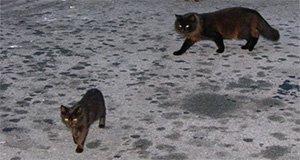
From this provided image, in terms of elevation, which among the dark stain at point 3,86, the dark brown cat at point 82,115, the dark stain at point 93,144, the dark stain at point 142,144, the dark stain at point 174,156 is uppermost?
the dark brown cat at point 82,115

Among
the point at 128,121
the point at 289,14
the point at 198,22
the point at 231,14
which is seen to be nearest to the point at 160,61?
the point at 198,22

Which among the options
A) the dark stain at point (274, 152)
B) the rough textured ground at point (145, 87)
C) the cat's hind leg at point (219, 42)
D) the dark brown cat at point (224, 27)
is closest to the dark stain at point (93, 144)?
the rough textured ground at point (145, 87)

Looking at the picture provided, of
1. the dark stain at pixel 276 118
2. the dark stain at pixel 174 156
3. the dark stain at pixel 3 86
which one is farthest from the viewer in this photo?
the dark stain at pixel 3 86

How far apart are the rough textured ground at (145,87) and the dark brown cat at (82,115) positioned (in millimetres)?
120

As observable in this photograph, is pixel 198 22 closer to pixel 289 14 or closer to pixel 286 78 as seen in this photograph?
pixel 286 78

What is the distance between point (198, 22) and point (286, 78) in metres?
1.51

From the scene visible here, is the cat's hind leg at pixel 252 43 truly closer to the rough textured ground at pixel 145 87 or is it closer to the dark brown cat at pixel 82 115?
the rough textured ground at pixel 145 87

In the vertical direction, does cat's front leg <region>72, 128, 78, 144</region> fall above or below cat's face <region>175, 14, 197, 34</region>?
below

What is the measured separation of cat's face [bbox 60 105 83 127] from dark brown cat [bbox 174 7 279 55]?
2793 mm

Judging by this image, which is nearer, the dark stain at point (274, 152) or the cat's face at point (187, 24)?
the dark stain at point (274, 152)

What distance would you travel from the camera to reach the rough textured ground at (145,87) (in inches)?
165

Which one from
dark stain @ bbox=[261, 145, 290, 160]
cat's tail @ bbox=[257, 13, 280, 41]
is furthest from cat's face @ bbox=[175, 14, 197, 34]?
dark stain @ bbox=[261, 145, 290, 160]

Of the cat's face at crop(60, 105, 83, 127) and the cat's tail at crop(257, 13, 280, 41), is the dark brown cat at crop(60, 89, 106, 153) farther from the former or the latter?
the cat's tail at crop(257, 13, 280, 41)

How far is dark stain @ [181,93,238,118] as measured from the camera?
4.82m
